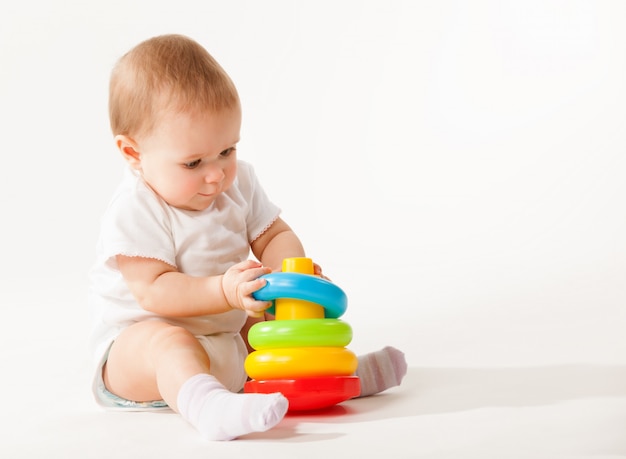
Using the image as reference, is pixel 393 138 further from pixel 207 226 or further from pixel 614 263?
pixel 207 226

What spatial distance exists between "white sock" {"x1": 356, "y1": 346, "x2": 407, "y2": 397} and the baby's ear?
2.43ft

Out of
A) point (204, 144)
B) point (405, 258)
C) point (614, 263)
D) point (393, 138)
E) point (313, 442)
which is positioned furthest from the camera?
point (393, 138)

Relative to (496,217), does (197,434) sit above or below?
below

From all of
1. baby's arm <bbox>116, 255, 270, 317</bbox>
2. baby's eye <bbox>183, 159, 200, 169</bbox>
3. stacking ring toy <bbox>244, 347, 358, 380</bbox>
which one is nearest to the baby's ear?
baby's eye <bbox>183, 159, 200, 169</bbox>

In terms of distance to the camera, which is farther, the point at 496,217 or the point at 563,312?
the point at 496,217

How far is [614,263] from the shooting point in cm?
359

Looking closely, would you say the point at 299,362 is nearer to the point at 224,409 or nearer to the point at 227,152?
the point at 224,409

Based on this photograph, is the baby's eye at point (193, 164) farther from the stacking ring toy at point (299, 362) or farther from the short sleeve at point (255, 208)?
the stacking ring toy at point (299, 362)

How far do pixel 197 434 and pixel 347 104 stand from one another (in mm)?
2985

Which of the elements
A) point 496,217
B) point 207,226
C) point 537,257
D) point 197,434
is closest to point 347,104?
point 496,217

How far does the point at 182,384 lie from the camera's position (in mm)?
1979

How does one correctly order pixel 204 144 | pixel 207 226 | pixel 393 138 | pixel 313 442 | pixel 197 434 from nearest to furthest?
pixel 313 442 → pixel 197 434 → pixel 204 144 → pixel 207 226 → pixel 393 138

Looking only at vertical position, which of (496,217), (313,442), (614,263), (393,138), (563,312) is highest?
(393,138)

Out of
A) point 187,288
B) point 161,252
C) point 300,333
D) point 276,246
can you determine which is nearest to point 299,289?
point 300,333
